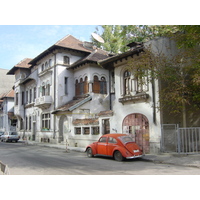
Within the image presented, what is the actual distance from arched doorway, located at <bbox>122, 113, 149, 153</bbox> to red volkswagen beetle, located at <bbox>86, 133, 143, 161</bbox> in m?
2.93

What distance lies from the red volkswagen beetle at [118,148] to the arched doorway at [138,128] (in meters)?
2.93

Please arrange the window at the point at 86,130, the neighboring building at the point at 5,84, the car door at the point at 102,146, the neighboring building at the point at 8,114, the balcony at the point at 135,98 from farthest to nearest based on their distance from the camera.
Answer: the neighboring building at the point at 5,84
the neighboring building at the point at 8,114
the window at the point at 86,130
the balcony at the point at 135,98
the car door at the point at 102,146

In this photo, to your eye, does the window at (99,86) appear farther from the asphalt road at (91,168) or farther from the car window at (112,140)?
the asphalt road at (91,168)

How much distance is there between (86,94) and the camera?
25.6 metres

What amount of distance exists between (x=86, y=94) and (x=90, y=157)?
11.5m

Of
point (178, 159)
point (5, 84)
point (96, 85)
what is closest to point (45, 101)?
point (96, 85)

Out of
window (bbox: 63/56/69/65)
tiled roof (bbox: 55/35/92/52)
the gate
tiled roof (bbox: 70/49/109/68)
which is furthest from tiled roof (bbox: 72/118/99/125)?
tiled roof (bbox: 55/35/92/52)

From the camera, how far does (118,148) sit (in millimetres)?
13203

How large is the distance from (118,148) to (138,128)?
4261mm

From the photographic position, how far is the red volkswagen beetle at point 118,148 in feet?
42.7

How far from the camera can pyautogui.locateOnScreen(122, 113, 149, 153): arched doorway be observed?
645 inches

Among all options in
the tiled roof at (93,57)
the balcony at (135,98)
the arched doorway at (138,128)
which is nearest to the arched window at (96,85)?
the tiled roof at (93,57)

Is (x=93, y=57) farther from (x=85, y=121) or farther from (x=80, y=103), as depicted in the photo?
(x=85, y=121)

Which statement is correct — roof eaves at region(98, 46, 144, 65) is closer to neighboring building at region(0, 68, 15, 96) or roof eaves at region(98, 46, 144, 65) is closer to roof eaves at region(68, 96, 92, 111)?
roof eaves at region(68, 96, 92, 111)
